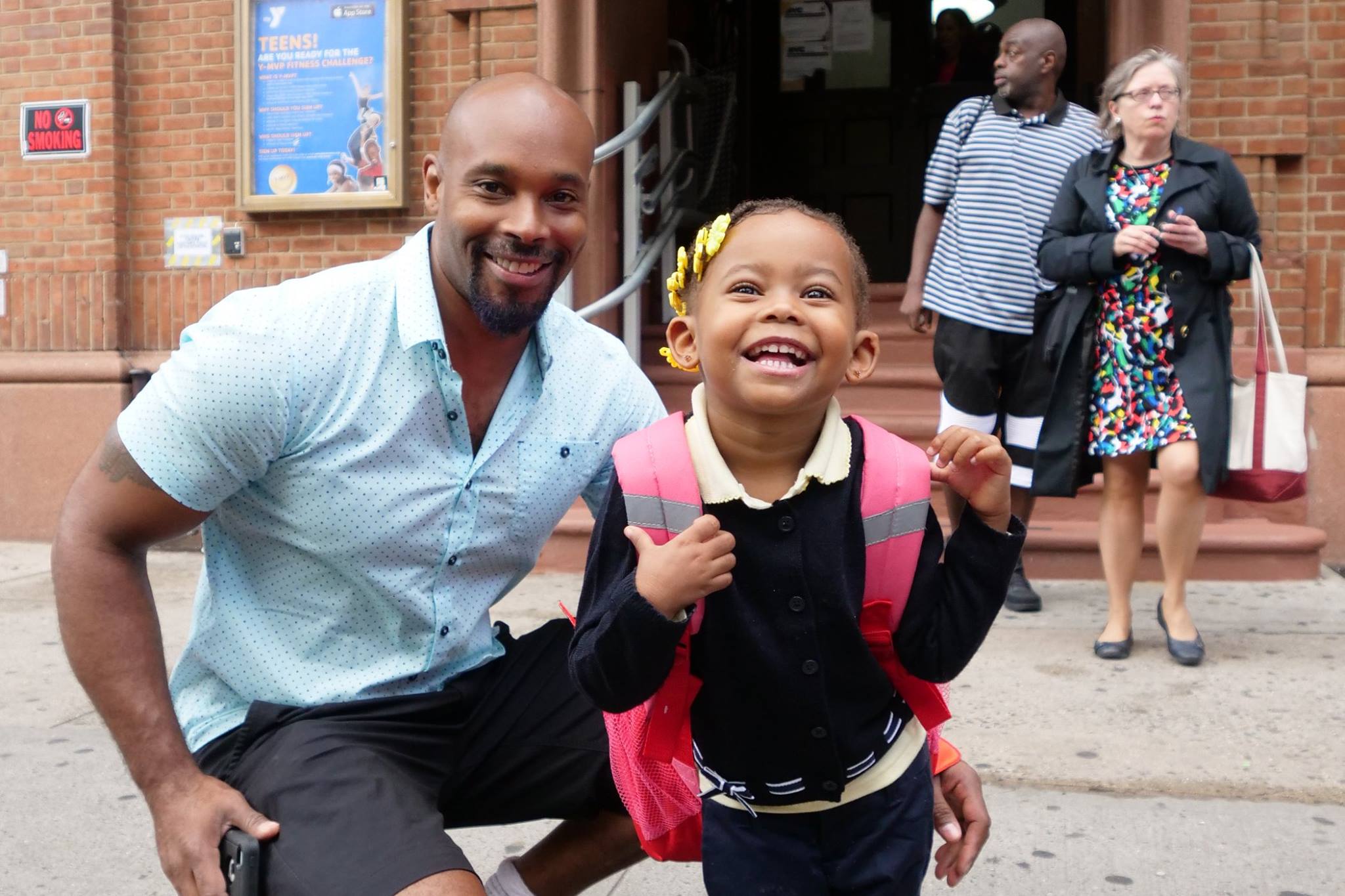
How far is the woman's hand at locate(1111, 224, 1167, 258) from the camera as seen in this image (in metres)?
4.29

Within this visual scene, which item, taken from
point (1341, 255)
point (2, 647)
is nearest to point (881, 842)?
point (2, 647)

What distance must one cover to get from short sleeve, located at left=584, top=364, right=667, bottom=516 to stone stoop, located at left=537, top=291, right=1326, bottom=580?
315cm

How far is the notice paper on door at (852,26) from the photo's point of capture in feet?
28.8

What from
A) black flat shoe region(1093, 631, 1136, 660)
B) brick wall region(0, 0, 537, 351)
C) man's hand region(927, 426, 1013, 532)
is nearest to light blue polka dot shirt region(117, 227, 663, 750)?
man's hand region(927, 426, 1013, 532)

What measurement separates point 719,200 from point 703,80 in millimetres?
707

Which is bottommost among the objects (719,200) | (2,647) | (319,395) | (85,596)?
(2,647)

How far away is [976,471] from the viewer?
6.41 feet

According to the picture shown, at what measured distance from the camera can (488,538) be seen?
238 cm

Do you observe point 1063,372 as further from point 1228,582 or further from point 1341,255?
point 1341,255

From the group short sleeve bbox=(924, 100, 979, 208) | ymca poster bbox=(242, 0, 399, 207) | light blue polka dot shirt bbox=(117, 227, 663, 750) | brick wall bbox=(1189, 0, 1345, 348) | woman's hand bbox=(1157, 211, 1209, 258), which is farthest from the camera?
ymca poster bbox=(242, 0, 399, 207)

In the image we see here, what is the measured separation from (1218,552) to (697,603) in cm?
441

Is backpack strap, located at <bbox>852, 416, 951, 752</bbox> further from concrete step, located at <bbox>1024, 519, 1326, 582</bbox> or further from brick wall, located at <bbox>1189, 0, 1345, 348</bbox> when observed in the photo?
brick wall, located at <bbox>1189, 0, 1345, 348</bbox>

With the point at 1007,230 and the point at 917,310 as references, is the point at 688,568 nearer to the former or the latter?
the point at 1007,230

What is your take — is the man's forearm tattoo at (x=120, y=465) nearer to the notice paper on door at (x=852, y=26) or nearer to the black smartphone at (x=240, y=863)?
the black smartphone at (x=240, y=863)
